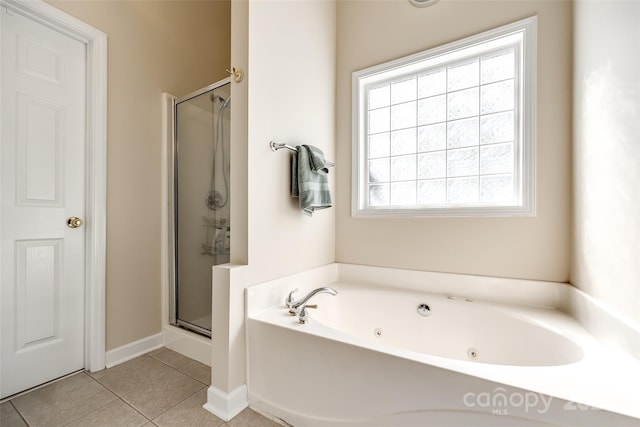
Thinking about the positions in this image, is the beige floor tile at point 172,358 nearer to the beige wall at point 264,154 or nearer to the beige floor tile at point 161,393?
the beige floor tile at point 161,393

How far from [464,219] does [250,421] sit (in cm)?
162

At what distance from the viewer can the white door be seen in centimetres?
139

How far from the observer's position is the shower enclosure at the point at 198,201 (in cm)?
191

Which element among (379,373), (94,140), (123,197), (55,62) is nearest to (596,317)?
(379,373)

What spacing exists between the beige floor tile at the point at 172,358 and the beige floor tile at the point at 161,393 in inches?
4.8

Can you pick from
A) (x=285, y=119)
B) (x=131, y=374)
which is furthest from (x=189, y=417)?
(x=285, y=119)

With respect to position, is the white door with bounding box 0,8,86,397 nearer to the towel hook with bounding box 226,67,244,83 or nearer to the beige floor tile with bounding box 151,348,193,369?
the beige floor tile with bounding box 151,348,193,369

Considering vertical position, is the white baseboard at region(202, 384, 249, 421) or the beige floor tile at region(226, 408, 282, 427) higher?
the white baseboard at region(202, 384, 249, 421)

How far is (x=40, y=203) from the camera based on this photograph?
4.88 feet

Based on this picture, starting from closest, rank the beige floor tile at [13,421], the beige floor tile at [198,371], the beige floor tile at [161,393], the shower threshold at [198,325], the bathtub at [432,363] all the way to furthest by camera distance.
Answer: the bathtub at [432,363], the beige floor tile at [13,421], the beige floor tile at [161,393], the beige floor tile at [198,371], the shower threshold at [198,325]

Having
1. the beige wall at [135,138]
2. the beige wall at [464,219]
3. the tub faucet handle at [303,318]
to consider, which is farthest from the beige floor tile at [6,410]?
the beige wall at [464,219]

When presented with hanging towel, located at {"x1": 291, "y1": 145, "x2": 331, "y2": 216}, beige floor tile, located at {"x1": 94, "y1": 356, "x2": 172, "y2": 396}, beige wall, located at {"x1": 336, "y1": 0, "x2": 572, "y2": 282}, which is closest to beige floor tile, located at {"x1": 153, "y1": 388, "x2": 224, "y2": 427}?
beige floor tile, located at {"x1": 94, "y1": 356, "x2": 172, "y2": 396}

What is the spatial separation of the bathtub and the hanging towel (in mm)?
520

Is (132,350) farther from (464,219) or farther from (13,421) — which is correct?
(464,219)
